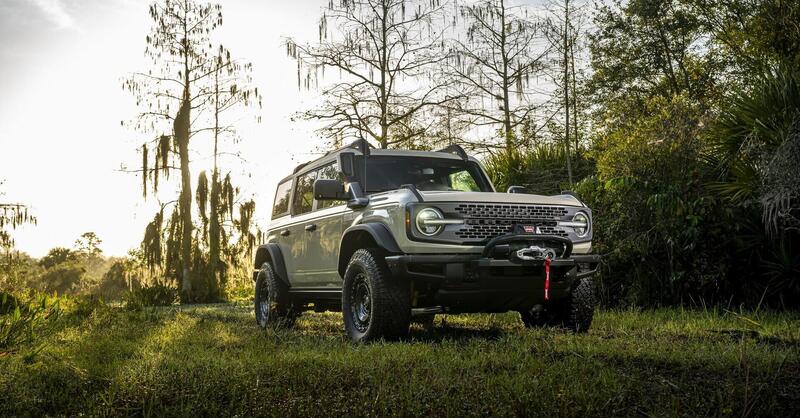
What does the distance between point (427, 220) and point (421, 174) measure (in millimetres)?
1727

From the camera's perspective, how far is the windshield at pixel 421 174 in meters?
7.99

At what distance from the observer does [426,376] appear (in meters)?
4.81

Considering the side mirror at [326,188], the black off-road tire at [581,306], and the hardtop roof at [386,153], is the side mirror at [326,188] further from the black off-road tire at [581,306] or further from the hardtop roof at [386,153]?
the black off-road tire at [581,306]

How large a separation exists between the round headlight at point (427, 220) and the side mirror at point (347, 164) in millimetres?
1418

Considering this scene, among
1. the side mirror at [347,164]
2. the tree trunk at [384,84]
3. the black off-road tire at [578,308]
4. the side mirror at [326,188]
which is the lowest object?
the black off-road tire at [578,308]

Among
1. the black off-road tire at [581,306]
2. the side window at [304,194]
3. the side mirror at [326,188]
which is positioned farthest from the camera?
the side window at [304,194]

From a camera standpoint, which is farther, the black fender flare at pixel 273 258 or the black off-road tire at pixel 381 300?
the black fender flare at pixel 273 258

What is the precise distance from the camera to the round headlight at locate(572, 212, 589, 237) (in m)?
7.23

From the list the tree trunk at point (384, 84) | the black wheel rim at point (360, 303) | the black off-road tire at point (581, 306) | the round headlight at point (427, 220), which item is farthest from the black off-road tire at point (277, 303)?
the tree trunk at point (384, 84)

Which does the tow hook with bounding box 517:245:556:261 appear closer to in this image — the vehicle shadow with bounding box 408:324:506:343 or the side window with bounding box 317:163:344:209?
the vehicle shadow with bounding box 408:324:506:343

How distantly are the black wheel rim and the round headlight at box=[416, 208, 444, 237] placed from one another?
0.87 meters

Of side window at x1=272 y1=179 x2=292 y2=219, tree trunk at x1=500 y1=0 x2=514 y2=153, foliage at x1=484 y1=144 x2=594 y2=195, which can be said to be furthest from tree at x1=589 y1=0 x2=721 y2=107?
side window at x1=272 y1=179 x2=292 y2=219

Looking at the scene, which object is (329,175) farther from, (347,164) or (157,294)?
(157,294)

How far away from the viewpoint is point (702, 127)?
11086 mm
